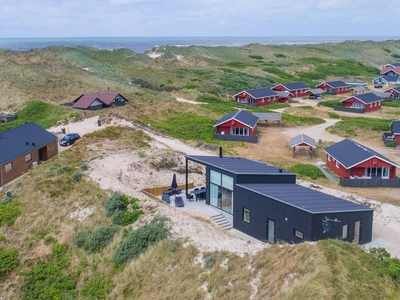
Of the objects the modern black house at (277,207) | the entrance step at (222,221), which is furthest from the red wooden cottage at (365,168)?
the entrance step at (222,221)

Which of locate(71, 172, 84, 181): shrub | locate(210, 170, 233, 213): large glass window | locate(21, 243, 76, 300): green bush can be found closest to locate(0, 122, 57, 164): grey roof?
locate(71, 172, 84, 181): shrub

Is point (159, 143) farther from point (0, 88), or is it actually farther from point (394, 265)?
point (0, 88)

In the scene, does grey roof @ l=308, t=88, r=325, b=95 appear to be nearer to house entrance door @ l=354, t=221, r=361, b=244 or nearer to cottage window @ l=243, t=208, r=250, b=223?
house entrance door @ l=354, t=221, r=361, b=244

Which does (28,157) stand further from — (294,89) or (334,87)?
(334,87)

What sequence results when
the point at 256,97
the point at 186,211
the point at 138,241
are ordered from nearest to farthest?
the point at 138,241
the point at 186,211
the point at 256,97

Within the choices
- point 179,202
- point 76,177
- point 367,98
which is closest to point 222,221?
point 179,202

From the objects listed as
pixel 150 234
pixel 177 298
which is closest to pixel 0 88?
pixel 150 234

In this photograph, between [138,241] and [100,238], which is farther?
[100,238]
